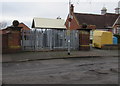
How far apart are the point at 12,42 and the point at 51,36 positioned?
4.16 meters

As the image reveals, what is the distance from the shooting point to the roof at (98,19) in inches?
1471

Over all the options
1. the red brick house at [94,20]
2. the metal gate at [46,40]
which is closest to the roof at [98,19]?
the red brick house at [94,20]

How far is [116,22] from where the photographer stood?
124ft

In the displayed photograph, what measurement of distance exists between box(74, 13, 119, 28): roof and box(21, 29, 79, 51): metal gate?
19.2 meters

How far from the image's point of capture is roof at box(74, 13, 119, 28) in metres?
37.4

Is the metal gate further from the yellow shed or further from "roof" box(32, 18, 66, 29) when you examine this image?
"roof" box(32, 18, 66, 29)

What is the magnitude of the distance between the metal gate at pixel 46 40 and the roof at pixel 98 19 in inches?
758

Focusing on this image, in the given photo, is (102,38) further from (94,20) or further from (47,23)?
(94,20)

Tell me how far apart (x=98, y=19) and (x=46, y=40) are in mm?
25355

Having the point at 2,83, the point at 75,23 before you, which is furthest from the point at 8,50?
the point at 75,23

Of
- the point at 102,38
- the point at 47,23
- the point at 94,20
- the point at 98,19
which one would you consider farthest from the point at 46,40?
the point at 98,19

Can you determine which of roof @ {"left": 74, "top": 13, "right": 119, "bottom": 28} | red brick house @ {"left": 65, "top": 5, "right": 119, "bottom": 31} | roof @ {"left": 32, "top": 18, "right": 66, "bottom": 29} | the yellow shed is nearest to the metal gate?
the yellow shed

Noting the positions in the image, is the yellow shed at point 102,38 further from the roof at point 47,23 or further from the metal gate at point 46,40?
the roof at point 47,23

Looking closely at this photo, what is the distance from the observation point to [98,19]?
39.6m
